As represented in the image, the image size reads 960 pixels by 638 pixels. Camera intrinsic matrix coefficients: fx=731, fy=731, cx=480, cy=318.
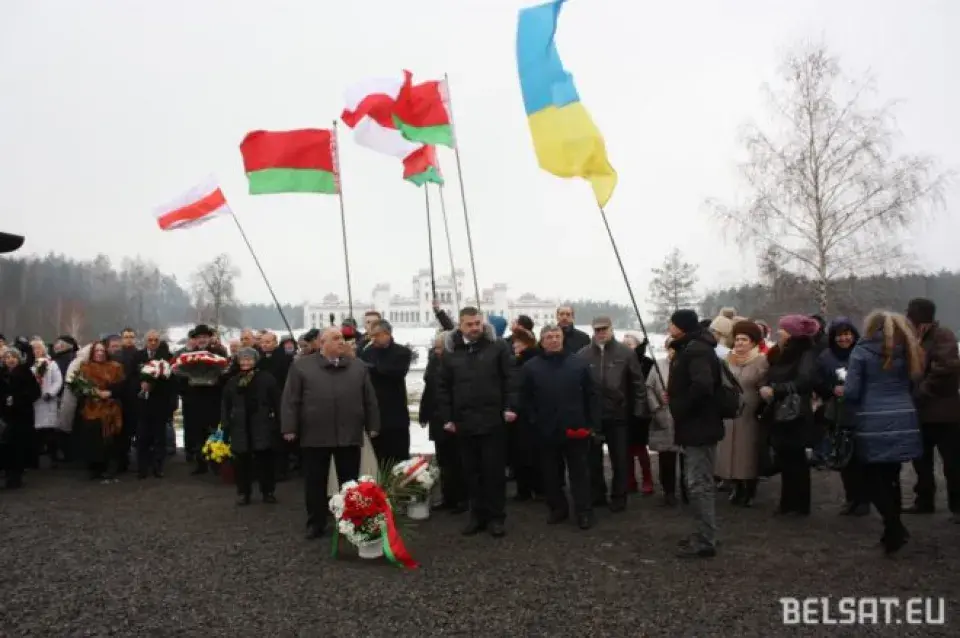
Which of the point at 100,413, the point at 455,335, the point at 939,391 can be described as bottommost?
the point at 939,391

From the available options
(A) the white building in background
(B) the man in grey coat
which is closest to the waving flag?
(B) the man in grey coat

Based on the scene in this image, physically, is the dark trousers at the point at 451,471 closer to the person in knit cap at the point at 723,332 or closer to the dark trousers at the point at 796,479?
the dark trousers at the point at 796,479

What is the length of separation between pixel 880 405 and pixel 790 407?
4.12 feet

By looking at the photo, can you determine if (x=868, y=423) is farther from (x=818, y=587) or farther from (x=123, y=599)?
(x=123, y=599)

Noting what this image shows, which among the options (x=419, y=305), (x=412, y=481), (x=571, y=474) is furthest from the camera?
(x=419, y=305)

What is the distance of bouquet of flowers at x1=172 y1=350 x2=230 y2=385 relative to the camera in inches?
387

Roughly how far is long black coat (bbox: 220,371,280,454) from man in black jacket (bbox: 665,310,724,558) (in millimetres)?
4505

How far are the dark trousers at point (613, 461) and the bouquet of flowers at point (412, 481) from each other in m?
1.77

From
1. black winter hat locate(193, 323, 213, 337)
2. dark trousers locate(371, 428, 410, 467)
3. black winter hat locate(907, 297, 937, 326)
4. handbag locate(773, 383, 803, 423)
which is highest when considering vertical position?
black winter hat locate(193, 323, 213, 337)

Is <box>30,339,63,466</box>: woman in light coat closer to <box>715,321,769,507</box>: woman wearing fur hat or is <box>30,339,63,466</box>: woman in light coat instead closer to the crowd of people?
the crowd of people

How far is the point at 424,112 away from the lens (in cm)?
1026

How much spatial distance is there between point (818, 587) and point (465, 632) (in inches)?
96.9

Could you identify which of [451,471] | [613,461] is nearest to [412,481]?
[451,471]

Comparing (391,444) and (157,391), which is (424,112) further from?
(157,391)
